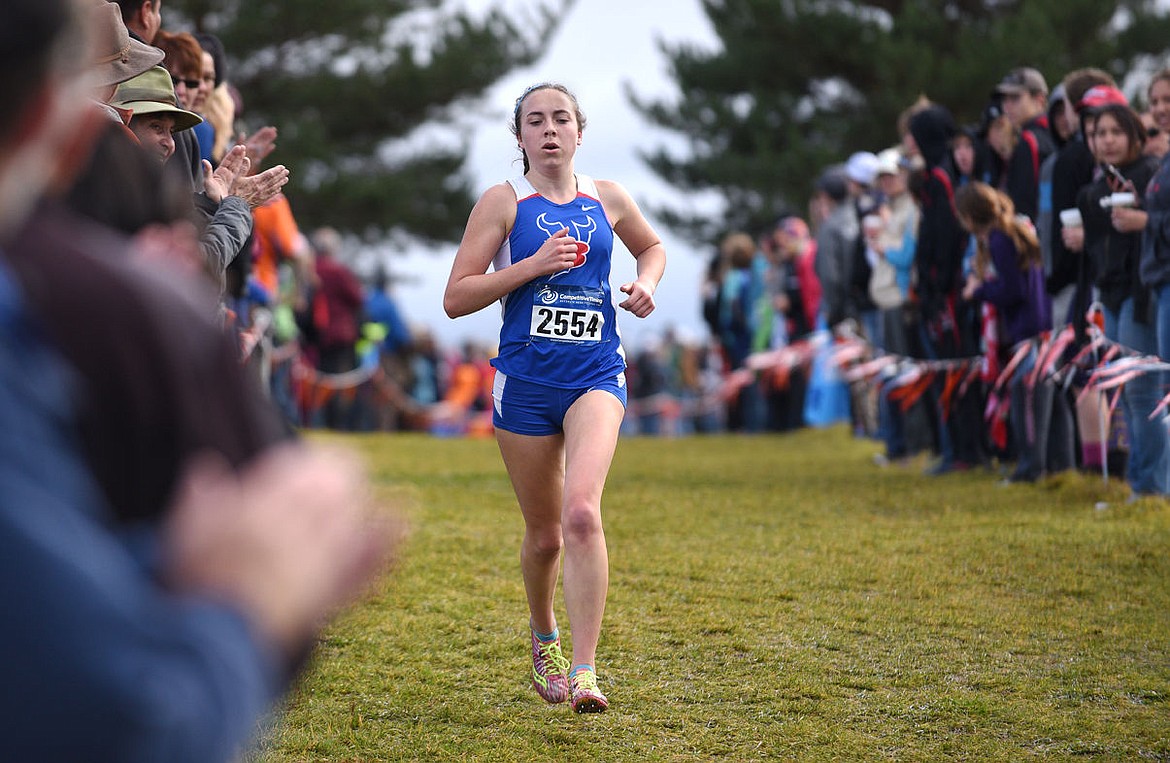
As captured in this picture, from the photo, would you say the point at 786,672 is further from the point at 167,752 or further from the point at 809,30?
the point at 809,30

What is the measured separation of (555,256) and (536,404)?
20.6 inches

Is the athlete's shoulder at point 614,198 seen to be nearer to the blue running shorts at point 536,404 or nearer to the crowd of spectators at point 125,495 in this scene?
the blue running shorts at point 536,404

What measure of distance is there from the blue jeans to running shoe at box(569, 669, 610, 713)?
16.2ft

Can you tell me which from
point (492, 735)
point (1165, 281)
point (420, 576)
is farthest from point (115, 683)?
point (1165, 281)

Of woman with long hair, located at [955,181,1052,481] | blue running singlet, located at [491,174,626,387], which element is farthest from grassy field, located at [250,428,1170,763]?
blue running singlet, located at [491,174,626,387]

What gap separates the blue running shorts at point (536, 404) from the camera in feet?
16.6

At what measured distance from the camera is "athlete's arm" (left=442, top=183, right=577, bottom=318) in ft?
16.5

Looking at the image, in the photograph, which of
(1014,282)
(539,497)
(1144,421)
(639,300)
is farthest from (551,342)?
(1014,282)

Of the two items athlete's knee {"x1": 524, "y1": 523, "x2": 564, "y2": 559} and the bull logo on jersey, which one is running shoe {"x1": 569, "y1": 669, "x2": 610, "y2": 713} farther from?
the bull logo on jersey

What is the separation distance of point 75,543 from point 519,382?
12.7 ft

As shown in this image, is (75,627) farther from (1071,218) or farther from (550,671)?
(1071,218)

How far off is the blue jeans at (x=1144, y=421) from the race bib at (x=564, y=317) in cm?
455

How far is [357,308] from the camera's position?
18.4 meters

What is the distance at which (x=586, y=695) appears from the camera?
471 centimetres
